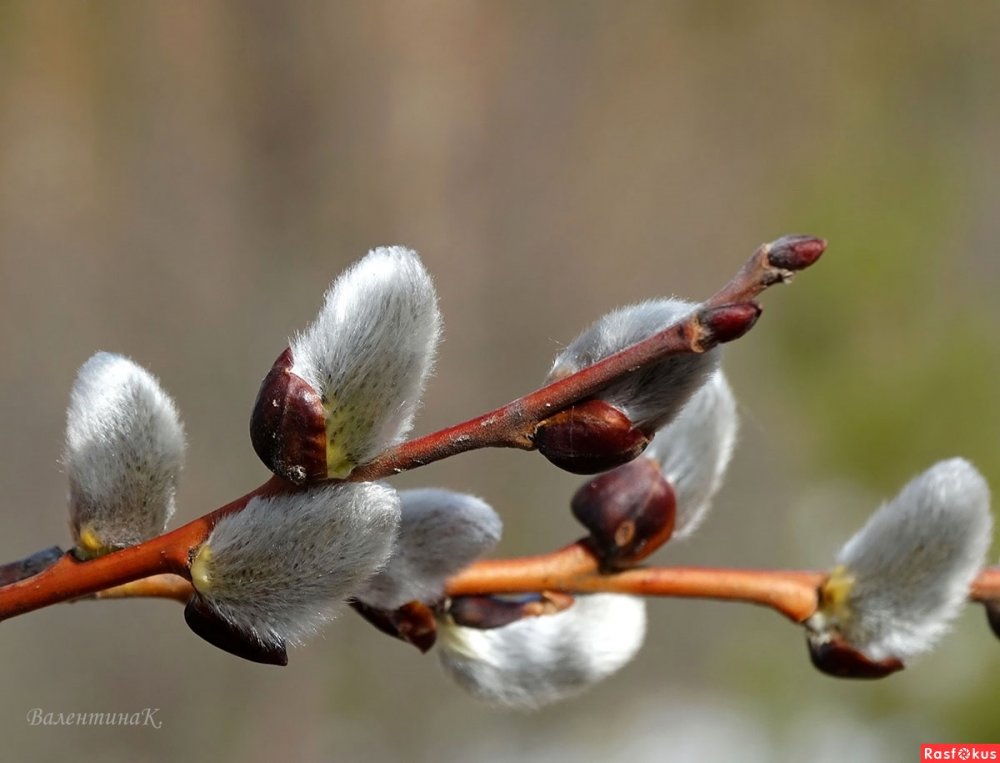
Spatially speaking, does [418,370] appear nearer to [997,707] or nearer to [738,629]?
[997,707]

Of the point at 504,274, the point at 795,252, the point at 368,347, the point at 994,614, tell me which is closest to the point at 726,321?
the point at 795,252

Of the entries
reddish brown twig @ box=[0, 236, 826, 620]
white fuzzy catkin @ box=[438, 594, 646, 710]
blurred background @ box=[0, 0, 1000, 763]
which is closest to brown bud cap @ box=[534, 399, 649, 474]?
Answer: reddish brown twig @ box=[0, 236, 826, 620]

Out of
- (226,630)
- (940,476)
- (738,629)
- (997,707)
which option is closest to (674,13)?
(738,629)

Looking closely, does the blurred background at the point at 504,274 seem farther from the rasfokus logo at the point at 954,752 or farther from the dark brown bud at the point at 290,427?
the dark brown bud at the point at 290,427

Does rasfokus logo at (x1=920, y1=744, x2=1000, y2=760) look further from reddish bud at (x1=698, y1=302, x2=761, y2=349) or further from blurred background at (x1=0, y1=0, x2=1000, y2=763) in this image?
blurred background at (x1=0, y1=0, x2=1000, y2=763)

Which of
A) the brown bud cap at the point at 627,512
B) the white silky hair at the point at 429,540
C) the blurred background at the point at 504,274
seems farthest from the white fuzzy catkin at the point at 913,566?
the blurred background at the point at 504,274

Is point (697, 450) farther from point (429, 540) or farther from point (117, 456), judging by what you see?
point (117, 456)
